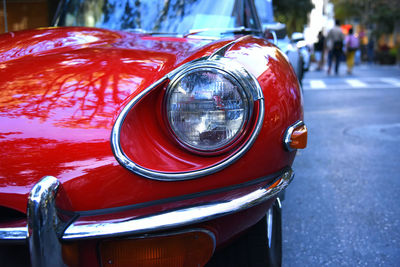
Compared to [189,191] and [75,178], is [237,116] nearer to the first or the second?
[189,191]

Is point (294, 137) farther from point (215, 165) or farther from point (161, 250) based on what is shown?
point (161, 250)

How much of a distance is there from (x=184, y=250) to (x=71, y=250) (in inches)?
12.5

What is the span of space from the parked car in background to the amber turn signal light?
1.37 meters

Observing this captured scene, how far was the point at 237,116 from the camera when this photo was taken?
1338mm

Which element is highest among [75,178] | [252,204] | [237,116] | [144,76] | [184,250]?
[144,76]

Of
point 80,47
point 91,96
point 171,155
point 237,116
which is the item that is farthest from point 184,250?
point 80,47

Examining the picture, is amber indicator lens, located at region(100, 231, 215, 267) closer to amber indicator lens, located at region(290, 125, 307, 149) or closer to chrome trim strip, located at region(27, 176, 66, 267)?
chrome trim strip, located at region(27, 176, 66, 267)

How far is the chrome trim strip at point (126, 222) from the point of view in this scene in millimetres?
1106

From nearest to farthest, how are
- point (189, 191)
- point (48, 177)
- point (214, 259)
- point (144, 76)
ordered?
point (48, 177), point (189, 191), point (144, 76), point (214, 259)

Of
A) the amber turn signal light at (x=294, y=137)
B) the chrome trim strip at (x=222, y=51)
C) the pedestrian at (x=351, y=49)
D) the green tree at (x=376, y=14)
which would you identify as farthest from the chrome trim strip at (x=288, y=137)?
the green tree at (x=376, y=14)

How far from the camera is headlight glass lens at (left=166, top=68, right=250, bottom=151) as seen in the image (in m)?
1.33

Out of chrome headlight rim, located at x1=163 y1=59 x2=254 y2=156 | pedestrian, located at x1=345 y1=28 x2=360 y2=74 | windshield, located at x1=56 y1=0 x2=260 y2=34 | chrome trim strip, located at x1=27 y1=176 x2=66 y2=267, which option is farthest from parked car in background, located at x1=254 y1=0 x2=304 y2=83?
pedestrian, located at x1=345 y1=28 x2=360 y2=74

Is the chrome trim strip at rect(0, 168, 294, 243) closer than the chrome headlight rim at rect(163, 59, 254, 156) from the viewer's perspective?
Yes

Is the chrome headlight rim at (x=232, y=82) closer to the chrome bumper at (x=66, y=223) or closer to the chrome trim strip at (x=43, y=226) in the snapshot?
the chrome bumper at (x=66, y=223)
